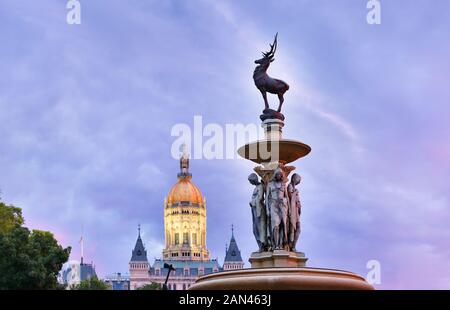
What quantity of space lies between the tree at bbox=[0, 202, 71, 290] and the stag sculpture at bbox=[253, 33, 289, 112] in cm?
3329

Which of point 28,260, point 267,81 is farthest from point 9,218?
point 267,81

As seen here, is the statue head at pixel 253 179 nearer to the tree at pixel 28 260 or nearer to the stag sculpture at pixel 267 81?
the stag sculpture at pixel 267 81

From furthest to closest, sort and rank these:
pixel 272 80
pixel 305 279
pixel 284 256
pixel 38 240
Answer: pixel 38 240
pixel 272 80
pixel 284 256
pixel 305 279

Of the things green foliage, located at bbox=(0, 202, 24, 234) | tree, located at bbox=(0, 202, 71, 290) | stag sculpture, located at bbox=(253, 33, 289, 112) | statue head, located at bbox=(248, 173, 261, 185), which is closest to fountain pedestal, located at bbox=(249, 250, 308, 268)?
statue head, located at bbox=(248, 173, 261, 185)

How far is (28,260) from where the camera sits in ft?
172

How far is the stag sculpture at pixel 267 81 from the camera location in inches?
898

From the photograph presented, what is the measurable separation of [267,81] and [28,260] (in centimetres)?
3406

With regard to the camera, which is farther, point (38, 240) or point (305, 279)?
point (38, 240)

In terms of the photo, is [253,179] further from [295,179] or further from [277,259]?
[277,259]

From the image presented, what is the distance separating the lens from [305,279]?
18.0 meters

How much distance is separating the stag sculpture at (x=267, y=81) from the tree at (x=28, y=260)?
3329cm

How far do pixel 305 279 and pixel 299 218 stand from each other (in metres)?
4.06
